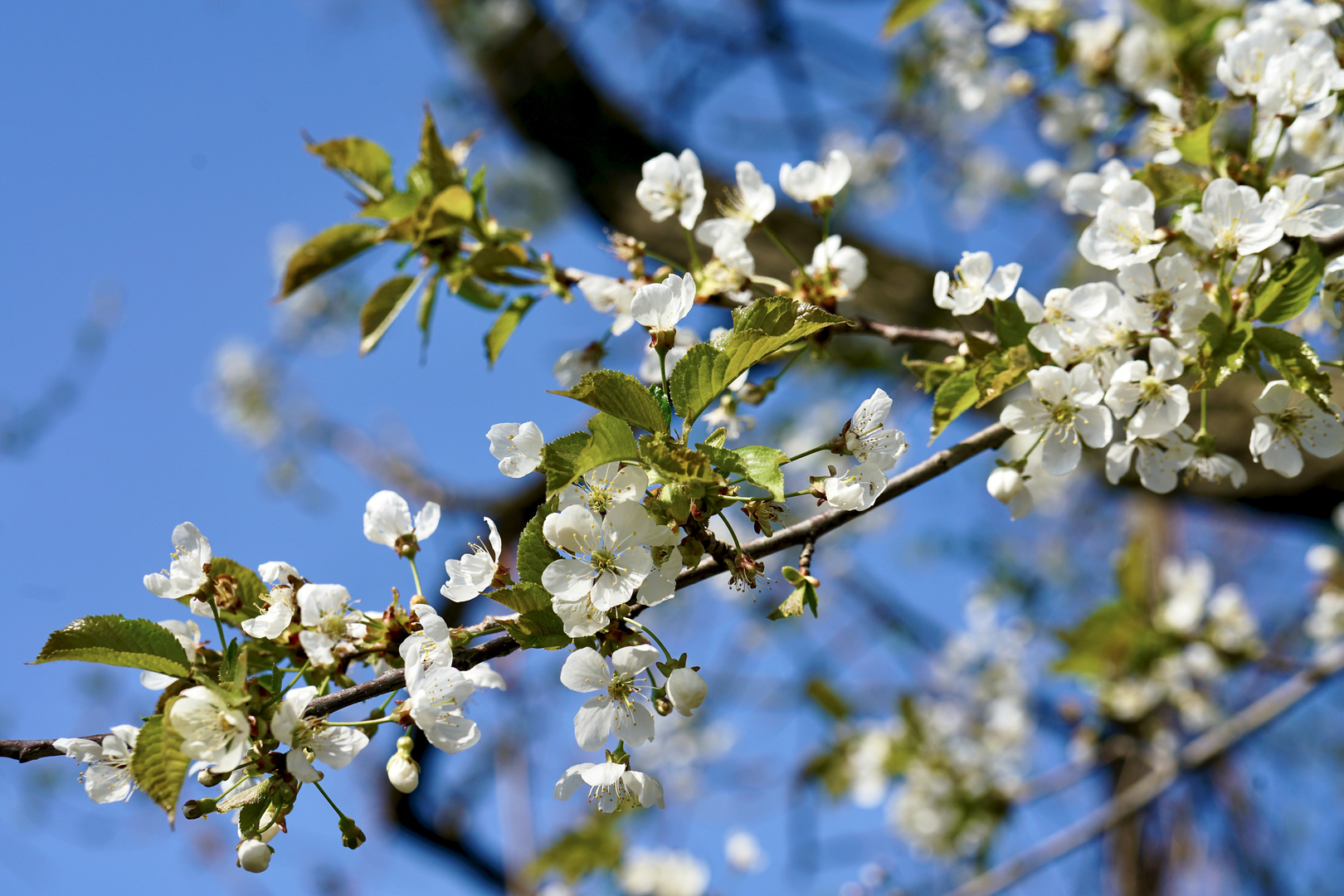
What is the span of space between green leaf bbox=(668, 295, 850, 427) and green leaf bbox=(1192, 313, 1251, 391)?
414 mm

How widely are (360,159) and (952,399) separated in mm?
967

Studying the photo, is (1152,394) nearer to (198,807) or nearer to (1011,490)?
(1011,490)

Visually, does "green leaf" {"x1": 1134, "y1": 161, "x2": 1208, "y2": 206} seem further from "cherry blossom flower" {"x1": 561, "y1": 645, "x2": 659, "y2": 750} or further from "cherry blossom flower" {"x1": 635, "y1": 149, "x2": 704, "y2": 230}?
"cherry blossom flower" {"x1": 561, "y1": 645, "x2": 659, "y2": 750}

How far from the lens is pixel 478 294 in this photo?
54.2 inches

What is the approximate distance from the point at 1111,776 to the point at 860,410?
392 centimetres

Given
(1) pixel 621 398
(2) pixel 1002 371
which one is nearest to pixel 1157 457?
(2) pixel 1002 371

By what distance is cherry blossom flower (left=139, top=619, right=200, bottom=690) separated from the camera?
0.90m

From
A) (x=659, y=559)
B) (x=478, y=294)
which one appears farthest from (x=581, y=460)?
(x=478, y=294)

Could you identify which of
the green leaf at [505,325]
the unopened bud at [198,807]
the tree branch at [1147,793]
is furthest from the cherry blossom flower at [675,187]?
the tree branch at [1147,793]

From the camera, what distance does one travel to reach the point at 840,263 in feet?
4.10

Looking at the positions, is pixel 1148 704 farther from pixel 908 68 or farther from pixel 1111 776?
pixel 908 68

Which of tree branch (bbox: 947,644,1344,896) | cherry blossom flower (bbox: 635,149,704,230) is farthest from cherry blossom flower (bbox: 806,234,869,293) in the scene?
tree branch (bbox: 947,644,1344,896)

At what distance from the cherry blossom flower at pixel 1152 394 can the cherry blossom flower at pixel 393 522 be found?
810 millimetres

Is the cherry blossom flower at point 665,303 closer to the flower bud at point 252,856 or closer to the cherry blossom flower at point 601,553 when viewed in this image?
the cherry blossom flower at point 601,553
